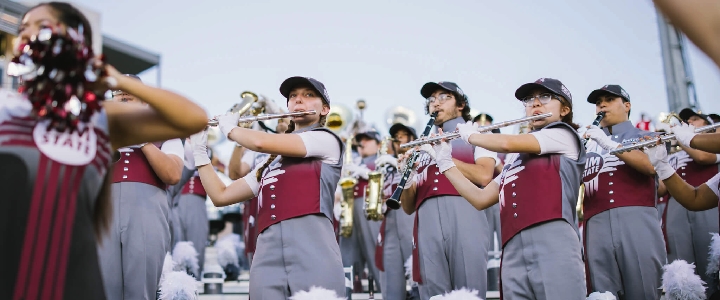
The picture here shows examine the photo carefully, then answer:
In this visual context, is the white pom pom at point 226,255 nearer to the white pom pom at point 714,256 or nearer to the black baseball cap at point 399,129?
the black baseball cap at point 399,129

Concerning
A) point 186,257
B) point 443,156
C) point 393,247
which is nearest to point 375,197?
point 393,247

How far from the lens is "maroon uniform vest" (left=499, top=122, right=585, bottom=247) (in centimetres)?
456

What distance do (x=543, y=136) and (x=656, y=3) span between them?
325cm

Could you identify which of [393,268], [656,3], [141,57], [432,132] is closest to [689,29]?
[656,3]

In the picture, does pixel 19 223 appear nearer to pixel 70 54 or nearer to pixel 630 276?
pixel 70 54

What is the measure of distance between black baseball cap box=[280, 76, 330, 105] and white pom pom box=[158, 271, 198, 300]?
1.91 m

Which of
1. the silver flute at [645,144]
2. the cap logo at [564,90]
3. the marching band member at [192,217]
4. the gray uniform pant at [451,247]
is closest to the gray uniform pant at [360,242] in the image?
the marching band member at [192,217]

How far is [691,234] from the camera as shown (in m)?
7.48

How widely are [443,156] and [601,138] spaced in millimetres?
1341

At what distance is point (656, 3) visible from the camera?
4.88ft

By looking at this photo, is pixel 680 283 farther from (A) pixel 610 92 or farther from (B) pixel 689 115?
(B) pixel 689 115

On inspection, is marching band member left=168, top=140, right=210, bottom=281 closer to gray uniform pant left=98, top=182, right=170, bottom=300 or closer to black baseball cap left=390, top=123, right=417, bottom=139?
black baseball cap left=390, top=123, right=417, bottom=139

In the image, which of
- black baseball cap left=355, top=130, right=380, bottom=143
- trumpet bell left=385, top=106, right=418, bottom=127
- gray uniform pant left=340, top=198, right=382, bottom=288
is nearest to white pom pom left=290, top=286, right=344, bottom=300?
gray uniform pant left=340, top=198, right=382, bottom=288

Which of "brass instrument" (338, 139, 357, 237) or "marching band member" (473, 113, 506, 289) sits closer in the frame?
"marching band member" (473, 113, 506, 289)
